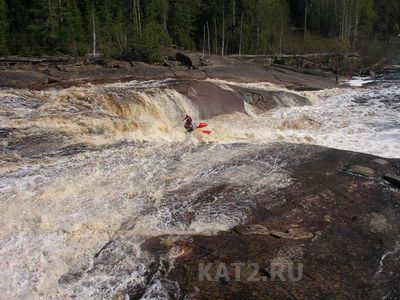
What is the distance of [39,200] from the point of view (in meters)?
9.95

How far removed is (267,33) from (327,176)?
3392 centimetres

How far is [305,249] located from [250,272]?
133 cm

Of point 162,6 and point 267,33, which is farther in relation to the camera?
point 267,33

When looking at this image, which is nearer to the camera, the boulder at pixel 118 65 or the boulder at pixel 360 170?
the boulder at pixel 360 170

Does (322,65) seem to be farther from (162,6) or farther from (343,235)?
(343,235)

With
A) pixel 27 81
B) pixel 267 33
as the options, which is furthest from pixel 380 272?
pixel 267 33

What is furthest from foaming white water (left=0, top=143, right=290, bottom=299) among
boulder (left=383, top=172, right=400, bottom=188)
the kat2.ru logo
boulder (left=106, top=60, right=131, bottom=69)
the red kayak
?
boulder (left=106, top=60, right=131, bottom=69)

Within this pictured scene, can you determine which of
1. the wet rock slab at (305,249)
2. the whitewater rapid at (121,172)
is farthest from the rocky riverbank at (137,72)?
the wet rock slab at (305,249)

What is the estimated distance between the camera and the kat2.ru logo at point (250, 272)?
7.21 m

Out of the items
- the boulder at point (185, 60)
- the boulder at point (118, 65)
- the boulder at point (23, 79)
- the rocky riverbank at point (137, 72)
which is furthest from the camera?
the boulder at point (185, 60)

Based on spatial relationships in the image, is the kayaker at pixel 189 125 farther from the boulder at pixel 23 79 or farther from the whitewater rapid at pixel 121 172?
the boulder at pixel 23 79

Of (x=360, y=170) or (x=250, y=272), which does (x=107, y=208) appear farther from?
(x=360, y=170)

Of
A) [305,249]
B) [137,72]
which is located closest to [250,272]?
[305,249]

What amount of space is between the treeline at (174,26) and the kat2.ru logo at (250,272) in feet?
70.6
